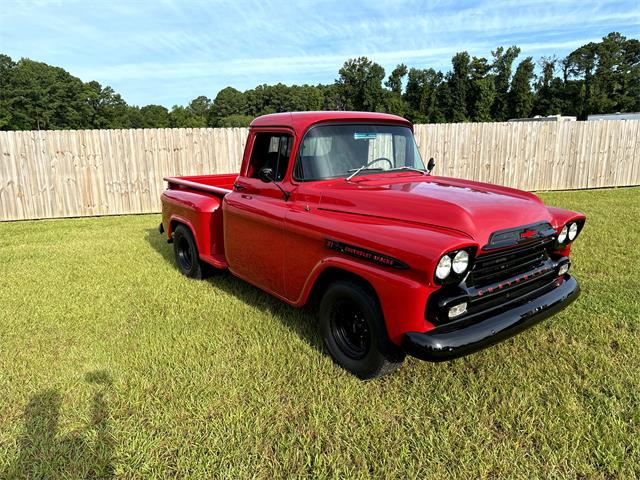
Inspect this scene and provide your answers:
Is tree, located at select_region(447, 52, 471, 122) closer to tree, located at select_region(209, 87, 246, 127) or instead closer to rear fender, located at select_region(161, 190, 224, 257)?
tree, located at select_region(209, 87, 246, 127)

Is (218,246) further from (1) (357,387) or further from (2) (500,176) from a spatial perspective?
(2) (500,176)

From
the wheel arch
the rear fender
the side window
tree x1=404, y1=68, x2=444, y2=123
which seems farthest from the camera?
tree x1=404, y1=68, x2=444, y2=123

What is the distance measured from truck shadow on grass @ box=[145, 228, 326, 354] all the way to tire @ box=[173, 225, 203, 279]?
20 cm

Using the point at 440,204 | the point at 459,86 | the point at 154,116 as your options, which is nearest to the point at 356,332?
the point at 440,204

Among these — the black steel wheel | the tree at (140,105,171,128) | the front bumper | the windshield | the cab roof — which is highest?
the tree at (140,105,171,128)

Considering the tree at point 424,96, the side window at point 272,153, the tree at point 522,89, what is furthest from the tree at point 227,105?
the side window at point 272,153

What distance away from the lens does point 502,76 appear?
64.6 metres

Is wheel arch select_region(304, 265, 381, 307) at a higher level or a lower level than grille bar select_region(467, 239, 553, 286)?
lower

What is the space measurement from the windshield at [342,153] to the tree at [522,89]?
69.9m

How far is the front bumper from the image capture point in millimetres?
2549

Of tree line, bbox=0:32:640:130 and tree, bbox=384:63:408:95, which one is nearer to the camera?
tree line, bbox=0:32:640:130

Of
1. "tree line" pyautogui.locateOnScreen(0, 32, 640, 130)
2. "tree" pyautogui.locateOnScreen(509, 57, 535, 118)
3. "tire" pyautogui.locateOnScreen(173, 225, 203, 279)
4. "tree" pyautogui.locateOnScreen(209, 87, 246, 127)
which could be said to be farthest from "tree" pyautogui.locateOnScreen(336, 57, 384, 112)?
"tire" pyautogui.locateOnScreen(173, 225, 203, 279)

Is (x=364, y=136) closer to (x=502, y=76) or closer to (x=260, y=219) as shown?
(x=260, y=219)

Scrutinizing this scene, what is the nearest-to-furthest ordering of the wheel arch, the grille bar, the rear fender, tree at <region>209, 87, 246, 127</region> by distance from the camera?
the grille bar
the wheel arch
the rear fender
tree at <region>209, 87, 246, 127</region>
